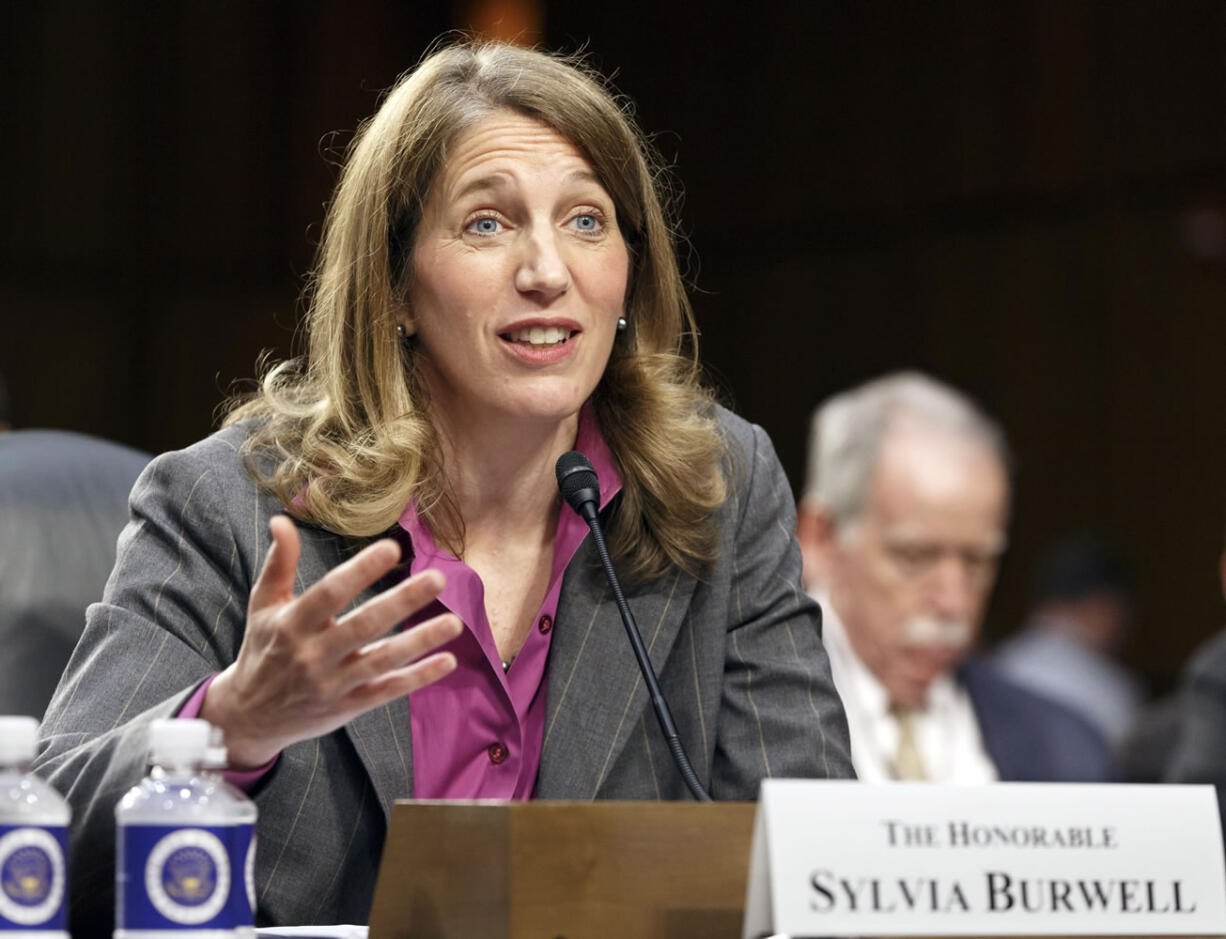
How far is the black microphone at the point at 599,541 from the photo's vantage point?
1720mm

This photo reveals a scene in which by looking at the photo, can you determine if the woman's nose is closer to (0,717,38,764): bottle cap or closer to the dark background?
(0,717,38,764): bottle cap

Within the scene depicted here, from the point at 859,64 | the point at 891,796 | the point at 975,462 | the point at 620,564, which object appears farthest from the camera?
the point at 859,64

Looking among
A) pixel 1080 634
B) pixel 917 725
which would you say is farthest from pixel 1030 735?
pixel 1080 634

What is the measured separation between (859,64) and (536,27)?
111cm

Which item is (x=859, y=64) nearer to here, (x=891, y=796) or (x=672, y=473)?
(x=672, y=473)

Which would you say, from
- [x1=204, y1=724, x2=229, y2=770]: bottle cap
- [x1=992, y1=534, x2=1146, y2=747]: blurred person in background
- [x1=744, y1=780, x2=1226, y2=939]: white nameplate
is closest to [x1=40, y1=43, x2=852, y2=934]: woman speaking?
[x1=204, y1=724, x2=229, y2=770]: bottle cap

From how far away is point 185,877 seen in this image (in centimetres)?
122

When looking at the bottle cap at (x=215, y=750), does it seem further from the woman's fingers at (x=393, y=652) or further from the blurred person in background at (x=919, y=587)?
the blurred person in background at (x=919, y=587)

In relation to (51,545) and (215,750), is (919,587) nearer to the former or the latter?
(51,545)

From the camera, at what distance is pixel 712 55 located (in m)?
6.23

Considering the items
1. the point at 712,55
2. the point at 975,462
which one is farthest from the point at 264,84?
the point at 975,462

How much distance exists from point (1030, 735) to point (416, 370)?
2.93 meters

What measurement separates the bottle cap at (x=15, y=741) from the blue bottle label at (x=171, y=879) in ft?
0.40

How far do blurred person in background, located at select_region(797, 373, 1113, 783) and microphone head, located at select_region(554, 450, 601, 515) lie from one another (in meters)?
2.46
